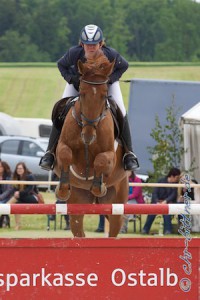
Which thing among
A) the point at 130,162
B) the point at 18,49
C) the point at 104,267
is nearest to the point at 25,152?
the point at 130,162

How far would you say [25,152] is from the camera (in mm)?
24531

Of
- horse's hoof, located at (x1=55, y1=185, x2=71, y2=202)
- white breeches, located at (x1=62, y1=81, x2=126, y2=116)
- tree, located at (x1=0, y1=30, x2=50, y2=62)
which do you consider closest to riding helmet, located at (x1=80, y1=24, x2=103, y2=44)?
white breeches, located at (x1=62, y1=81, x2=126, y2=116)

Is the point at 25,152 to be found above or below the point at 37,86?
below

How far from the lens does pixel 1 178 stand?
15617 millimetres

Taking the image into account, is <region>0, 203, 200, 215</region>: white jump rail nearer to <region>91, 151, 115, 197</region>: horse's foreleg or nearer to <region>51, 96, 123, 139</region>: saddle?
<region>91, 151, 115, 197</region>: horse's foreleg

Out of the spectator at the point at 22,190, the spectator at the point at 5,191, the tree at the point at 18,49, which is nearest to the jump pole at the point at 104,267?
the spectator at the point at 22,190

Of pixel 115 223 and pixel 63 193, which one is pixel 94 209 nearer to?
pixel 63 193

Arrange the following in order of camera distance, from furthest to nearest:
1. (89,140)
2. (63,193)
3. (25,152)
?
(25,152)
(63,193)
(89,140)

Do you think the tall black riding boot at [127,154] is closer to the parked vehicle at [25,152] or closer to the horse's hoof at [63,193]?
the horse's hoof at [63,193]

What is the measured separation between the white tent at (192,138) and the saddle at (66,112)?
7728 millimetres

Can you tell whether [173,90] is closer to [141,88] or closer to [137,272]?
[141,88]

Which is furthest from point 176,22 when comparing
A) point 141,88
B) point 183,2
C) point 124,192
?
point 124,192

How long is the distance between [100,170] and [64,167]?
29 cm

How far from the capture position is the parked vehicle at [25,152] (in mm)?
23938
